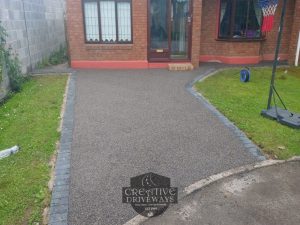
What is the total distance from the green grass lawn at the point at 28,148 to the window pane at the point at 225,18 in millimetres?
7055

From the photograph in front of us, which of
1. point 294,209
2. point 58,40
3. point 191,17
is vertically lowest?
point 294,209

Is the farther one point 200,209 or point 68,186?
point 68,186

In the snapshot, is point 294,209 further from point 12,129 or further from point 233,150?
point 12,129

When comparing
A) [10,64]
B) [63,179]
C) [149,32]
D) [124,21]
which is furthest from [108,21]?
[63,179]

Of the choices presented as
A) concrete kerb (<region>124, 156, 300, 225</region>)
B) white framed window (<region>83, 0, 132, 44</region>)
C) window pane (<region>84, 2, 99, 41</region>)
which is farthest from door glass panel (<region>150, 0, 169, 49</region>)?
concrete kerb (<region>124, 156, 300, 225</region>)

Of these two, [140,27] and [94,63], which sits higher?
[140,27]

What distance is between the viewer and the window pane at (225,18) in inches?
480

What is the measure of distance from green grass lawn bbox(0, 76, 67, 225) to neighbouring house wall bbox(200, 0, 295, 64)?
672 cm

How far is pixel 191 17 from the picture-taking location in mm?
11328

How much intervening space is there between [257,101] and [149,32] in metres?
5.36

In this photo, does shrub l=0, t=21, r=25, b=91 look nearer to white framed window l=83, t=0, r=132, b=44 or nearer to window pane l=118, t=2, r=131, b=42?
white framed window l=83, t=0, r=132, b=44

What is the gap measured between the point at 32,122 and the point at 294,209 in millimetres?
4829

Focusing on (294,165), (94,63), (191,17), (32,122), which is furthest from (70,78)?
(294,165)

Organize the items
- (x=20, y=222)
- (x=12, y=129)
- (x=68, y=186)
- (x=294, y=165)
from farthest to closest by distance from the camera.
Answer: (x=12, y=129)
(x=294, y=165)
(x=68, y=186)
(x=20, y=222)
